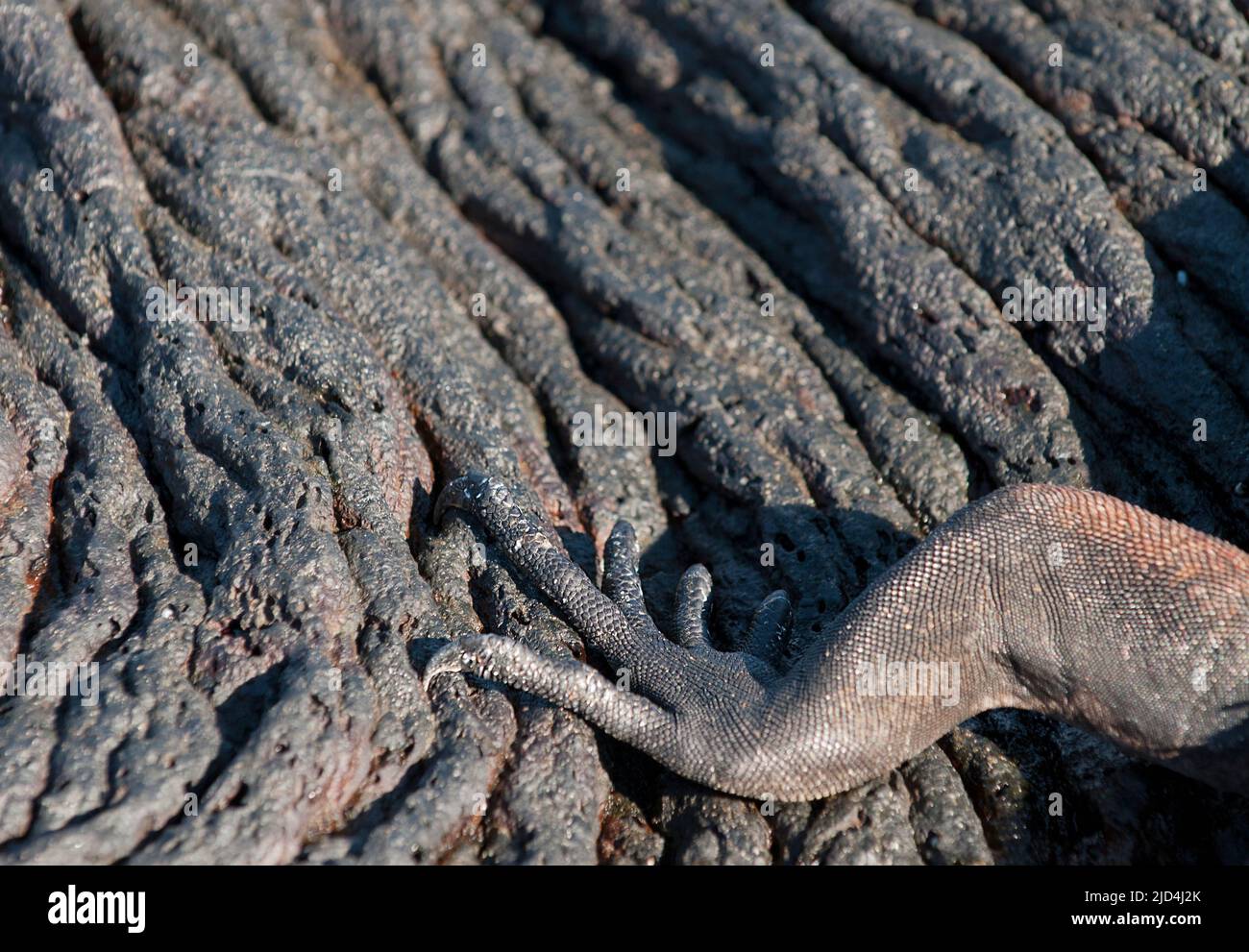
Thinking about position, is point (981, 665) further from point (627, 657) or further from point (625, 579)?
point (625, 579)

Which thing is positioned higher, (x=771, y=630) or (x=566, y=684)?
(x=771, y=630)

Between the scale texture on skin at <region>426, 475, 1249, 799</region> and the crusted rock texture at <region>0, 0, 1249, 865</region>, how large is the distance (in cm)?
21

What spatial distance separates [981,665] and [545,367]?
9.55 feet

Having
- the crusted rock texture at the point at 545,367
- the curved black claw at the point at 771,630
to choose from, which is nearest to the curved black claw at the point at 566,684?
the crusted rock texture at the point at 545,367

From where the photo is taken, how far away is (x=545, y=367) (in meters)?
6.47

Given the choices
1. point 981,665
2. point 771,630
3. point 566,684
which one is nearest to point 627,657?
point 566,684

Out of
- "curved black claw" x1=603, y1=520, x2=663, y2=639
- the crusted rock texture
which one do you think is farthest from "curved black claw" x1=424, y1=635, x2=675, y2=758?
"curved black claw" x1=603, y1=520, x2=663, y2=639

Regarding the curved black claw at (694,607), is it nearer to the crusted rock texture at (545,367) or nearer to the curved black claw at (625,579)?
the curved black claw at (625,579)

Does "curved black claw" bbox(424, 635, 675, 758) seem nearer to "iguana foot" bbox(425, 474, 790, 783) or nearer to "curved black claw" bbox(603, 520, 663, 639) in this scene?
"iguana foot" bbox(425, 474, 790, 783)

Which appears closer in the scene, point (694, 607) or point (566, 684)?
point (566, 684)

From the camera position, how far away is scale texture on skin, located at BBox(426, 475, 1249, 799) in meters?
4.62

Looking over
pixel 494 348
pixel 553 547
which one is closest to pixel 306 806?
pixel 553 547

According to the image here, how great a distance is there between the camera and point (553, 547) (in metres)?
5.31

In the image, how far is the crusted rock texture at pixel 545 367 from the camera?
15.0ft
